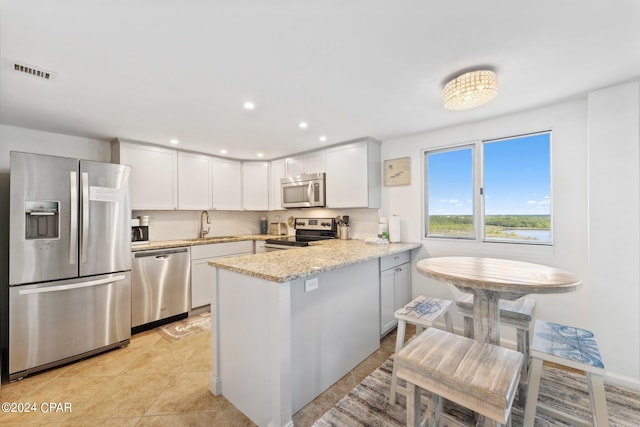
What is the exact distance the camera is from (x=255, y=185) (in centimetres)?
450

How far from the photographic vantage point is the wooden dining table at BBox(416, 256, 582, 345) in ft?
4.33

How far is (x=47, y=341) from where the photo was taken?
226 cm

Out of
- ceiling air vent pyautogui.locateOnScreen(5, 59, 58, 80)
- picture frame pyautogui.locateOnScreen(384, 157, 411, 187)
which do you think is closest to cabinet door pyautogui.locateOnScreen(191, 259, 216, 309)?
ceiling air vent pyautogui.locateOnScreen(5, 59, 58, 80)

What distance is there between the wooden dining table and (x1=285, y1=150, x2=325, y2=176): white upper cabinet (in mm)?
2343

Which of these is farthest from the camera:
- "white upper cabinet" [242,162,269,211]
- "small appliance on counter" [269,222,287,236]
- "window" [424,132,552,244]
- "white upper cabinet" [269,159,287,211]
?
"small appliance on counter" [269,222,287,236]

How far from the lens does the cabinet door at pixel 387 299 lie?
8.48 feet

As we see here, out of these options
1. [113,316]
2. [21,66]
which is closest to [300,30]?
[21,66]

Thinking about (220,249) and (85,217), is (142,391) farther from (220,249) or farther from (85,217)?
(220,249)

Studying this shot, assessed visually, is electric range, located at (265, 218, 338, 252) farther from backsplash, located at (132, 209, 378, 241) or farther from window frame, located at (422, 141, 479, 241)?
window frame, located at (422, 141, 479, 241)

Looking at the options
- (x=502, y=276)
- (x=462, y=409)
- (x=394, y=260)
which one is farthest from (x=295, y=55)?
(x=462, y=409)

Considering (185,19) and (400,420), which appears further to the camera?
(400,420)

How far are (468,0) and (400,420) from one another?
2393 millimetres

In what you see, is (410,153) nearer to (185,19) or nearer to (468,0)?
(468,0)

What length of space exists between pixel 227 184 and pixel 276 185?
801 mm
